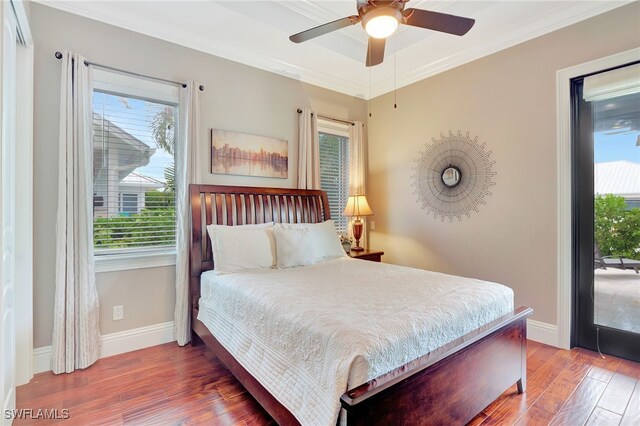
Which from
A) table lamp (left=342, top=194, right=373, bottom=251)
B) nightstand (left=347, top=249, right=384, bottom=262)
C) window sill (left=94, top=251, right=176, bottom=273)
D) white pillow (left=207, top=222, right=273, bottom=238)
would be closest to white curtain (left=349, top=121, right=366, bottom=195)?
table lamp (left=342, top=194, right=373, bottom=251)

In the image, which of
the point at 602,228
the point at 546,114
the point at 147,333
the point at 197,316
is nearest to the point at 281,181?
the point at 197,316

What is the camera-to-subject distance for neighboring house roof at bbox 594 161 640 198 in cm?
258

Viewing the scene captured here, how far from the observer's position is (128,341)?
283 cm

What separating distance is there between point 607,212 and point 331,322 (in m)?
2.75

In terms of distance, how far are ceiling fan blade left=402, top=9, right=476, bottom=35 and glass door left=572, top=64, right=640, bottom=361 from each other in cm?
155

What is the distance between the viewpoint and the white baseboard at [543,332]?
9.52 feet

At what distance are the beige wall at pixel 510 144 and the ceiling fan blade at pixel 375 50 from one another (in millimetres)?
1558

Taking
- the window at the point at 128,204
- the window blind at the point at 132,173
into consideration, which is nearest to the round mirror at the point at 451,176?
the window blind at the point at 132,173

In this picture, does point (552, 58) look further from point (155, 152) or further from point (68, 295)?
point (68, 295)

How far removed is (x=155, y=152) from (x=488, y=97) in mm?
3420

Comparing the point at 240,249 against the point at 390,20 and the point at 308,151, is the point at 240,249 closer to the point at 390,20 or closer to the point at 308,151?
the point at 308,151

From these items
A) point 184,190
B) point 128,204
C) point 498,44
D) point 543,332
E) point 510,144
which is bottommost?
point 543,332

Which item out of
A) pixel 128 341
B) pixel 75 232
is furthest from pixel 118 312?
pixel 75 232

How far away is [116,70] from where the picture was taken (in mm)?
2742
